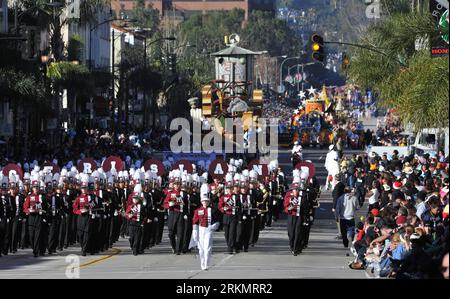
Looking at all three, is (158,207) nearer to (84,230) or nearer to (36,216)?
(84,230)

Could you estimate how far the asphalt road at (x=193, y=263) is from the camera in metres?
27.4

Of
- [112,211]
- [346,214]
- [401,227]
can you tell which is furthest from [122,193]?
[401,227]

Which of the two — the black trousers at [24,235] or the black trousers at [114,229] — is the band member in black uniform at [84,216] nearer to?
the black trousers at [24,235]

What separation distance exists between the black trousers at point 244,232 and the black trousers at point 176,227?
1.28 metres

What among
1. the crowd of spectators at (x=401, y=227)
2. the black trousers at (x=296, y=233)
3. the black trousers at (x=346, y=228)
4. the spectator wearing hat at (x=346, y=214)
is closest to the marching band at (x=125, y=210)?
the black trousers at (x=296, y=233)

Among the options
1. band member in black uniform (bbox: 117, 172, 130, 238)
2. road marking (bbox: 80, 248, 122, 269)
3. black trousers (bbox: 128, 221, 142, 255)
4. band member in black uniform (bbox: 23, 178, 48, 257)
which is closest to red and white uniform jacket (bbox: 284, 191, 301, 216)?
black trousers (bbox: 128, 221, 142, 255)

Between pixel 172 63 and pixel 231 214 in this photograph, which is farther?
pixel 172 63

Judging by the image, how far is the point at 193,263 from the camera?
99.8 feet

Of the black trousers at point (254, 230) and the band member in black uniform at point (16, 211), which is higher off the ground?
the band member in black uniform at point (16, 211)

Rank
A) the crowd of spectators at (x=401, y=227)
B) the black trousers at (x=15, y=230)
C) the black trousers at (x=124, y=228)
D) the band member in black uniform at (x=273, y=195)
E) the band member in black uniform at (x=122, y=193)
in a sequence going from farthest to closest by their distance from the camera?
1. the band member in black uniform at (x=273, y=195)
2. the black trousers at (x=124, y=228)
3. the band member in black uniform at (x=122, y=193)
4. the black trousers at (x=15, y=230)
5. the crowd of spectators at (x=401, y=227)

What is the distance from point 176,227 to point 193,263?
2619 mm

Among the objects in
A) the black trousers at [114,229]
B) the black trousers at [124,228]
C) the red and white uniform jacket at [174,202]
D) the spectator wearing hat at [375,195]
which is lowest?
the black trousers at [124,228]

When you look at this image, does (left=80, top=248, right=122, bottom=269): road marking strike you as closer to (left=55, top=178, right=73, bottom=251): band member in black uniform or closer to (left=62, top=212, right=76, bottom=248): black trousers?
(left=62, top=212, right=76, bottom=248): black trousers
